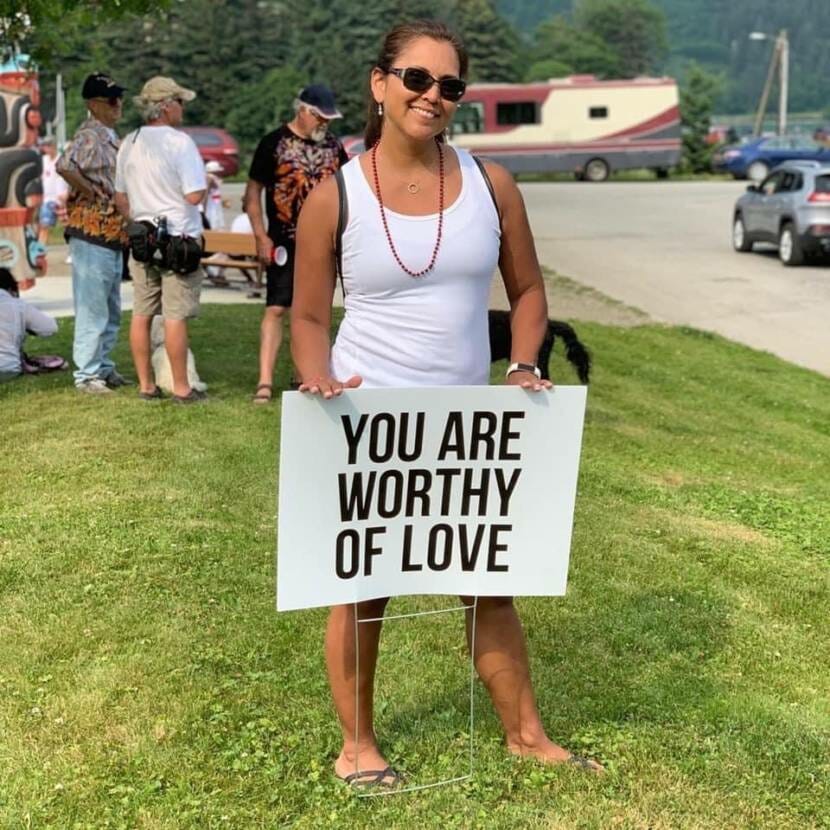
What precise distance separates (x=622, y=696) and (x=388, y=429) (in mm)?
1452

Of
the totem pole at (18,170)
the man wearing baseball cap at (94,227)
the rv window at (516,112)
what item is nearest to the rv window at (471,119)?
the rv window at (516,112)

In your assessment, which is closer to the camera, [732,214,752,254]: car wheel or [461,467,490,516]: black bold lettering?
[461,467,490,516]: black bold lettering

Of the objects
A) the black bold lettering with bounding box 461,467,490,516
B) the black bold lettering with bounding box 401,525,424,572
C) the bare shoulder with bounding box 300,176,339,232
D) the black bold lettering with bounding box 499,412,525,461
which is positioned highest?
the bare shoulder with bounding box 300,176,339,232

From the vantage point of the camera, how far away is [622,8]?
458 ft

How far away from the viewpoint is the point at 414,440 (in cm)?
305

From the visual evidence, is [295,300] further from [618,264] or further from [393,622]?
[618,264]

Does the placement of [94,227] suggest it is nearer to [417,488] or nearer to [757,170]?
[417,488]

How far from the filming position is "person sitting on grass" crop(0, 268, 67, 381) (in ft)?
27.6

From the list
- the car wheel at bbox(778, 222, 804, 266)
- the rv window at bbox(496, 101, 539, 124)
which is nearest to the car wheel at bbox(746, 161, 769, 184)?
the rv window at bbox(496, 101, 539, 124)

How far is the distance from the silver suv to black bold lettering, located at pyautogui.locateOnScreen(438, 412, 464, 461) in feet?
56.2

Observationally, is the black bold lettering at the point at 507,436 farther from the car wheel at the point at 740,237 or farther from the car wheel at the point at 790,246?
the car wheel at the point at 740,237

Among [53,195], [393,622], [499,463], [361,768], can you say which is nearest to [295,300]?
[499,463]

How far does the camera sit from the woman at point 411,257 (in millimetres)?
2996

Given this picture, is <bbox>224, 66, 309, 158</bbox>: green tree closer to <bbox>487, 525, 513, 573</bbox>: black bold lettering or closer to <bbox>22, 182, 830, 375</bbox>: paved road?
<bbox>22, 182, 830, 375</bbox>: paved road
